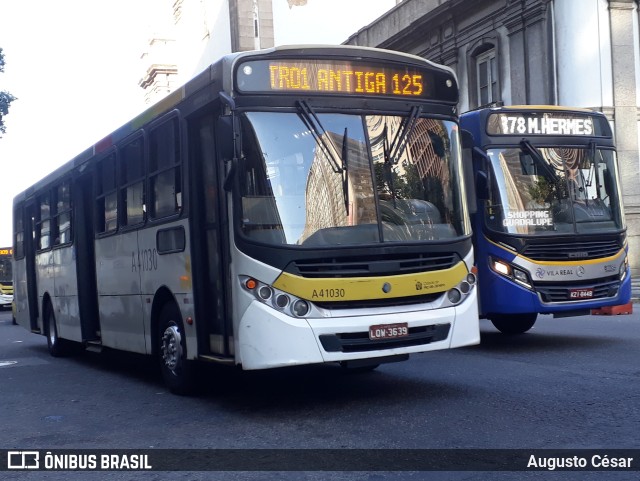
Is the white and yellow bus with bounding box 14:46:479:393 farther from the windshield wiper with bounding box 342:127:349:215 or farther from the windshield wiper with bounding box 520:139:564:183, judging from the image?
the windshield wiper with bounding box 520:139:564:183

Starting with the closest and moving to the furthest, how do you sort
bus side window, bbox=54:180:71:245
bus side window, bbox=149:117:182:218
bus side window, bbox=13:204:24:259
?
bus side window, bbox=149:117:182:218 < bus side window, bbox=54:180:71:245 < bus side window, bbox=13:204:24:259

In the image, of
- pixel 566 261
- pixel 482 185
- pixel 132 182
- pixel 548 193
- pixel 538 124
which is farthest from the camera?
pixel 538 124

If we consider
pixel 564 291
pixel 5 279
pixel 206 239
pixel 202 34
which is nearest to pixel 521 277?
pixel 564 291

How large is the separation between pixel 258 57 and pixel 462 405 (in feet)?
11.0

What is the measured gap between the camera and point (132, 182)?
10.4 m

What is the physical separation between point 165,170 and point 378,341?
2996 millimetres

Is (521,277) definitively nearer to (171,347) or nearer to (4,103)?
(171,347)

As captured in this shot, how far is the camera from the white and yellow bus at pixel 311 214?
7516 millimetres

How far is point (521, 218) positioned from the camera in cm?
1173

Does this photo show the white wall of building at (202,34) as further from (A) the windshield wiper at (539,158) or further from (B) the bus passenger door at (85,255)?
(A) the windshield wiper at (539,158)

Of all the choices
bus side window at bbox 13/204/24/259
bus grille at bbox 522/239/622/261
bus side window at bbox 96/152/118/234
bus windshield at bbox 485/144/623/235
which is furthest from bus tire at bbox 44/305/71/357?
bus grille at bbox 522/239/622/261

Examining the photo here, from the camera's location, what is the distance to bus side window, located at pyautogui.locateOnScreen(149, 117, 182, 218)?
352 inches

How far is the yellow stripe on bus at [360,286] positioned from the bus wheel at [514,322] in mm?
5755

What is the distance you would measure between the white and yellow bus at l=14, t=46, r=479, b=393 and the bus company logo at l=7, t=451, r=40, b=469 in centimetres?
179
